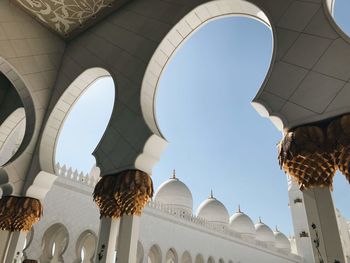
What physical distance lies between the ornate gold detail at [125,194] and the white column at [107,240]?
8cm

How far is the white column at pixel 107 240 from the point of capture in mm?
3053

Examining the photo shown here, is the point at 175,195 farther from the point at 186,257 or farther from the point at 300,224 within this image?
the point at 300,224

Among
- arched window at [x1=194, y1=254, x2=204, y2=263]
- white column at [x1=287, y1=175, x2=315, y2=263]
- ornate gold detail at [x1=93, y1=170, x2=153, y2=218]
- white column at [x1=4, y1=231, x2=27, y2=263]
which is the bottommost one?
white column at [x1=4, y1=231, x2=27, y2=263]

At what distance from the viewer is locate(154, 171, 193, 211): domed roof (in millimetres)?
14309

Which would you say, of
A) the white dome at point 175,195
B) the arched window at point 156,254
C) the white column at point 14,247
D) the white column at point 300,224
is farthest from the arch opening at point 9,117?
the white column at point 300,224

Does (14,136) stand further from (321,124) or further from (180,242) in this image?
(180,242)

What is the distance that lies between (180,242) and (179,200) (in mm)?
3025

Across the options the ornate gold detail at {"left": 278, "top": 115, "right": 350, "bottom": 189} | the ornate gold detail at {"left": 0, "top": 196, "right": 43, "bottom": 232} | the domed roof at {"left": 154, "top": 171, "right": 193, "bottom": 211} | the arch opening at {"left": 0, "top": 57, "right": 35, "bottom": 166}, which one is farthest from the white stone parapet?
the ornate gold detail at {"left": 278, "top": 115, "right": 350, "bottom": 189}

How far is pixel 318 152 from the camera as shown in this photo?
7.34 ft

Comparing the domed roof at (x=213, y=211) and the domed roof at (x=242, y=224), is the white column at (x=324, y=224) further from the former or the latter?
the domed roof at (x=242, y=224)

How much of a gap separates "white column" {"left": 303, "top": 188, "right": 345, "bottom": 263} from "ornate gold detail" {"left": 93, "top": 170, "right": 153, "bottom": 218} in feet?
5.41

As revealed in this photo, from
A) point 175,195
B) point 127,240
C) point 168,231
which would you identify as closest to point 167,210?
point 168,231

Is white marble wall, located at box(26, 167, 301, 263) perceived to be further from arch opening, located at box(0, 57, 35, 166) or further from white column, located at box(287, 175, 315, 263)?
arch opening, located at box(0, 57, 35, 166)

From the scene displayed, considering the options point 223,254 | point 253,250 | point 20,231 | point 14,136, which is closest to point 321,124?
point 20,231
